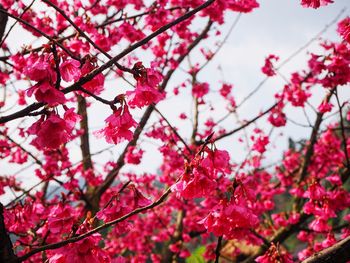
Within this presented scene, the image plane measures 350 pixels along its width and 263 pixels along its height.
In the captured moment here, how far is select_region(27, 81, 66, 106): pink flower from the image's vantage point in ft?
5.15

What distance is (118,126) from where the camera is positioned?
1.88 m

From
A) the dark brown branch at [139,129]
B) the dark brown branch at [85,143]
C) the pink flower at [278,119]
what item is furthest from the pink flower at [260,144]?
the dark brown branch at [85,143]

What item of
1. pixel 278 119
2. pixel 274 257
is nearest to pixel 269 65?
→ pixel 278 119

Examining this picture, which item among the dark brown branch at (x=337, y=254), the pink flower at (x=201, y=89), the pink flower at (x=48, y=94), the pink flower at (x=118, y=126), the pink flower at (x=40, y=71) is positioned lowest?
the dark brown branch at (x=337, y=254)

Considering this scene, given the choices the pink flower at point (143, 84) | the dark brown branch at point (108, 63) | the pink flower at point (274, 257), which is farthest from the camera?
the pink flower at point (274, 257)

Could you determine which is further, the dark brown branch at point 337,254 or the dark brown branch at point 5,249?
the dark brown branch at point 337,254

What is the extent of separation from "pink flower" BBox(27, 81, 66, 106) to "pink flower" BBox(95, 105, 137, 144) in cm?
32

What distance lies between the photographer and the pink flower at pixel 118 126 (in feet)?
5.92

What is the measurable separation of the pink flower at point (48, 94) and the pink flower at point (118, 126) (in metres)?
0.32

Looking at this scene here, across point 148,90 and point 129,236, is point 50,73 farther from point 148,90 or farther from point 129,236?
point 129,236

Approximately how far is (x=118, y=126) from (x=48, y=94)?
448mm

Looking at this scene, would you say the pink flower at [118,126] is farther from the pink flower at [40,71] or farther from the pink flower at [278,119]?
the pink flower at [278,119]

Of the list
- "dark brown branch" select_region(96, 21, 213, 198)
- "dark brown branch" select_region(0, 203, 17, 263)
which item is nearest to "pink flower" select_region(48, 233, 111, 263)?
"dark brown branch" select_region(0, 203, 17, 263)

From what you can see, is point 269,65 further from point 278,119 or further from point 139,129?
point 139,129
